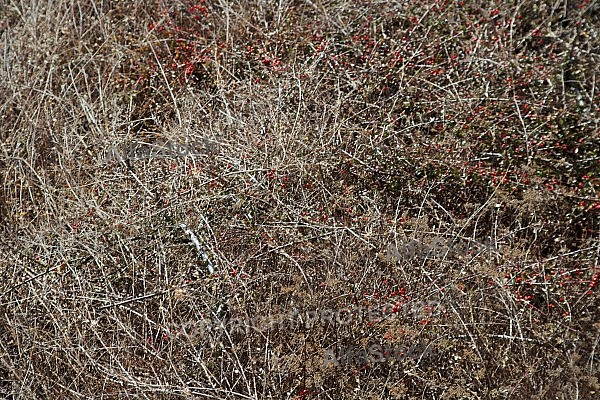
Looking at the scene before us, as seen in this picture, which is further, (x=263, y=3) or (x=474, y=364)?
(x=263, y=3)

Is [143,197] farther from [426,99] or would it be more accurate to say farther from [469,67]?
[469,67]

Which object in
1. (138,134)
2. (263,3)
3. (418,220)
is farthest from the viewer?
(263,3)

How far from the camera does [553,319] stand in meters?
2.85

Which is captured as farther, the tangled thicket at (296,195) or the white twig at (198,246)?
the white twig at (198,246)

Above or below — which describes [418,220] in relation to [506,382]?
above

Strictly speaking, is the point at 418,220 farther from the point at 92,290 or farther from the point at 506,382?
the point at 92,290

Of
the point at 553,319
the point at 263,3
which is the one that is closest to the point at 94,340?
the point at 553,319

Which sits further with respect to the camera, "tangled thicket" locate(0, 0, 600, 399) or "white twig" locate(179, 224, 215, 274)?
"white twig" locate(179, 224, 215, 274)

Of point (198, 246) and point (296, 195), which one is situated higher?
point (296, 195)

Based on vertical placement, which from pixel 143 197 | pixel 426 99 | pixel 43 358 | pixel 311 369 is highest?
pixel 426 99

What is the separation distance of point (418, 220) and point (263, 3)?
1.91 meters

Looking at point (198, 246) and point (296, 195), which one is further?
point (296, 195)

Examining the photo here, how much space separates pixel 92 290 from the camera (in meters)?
2.97

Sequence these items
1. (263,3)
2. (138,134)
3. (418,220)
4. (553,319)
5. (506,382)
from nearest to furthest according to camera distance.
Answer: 1. (506,382)
2. (553,319)
3. (418,220)
4. (138,134)
5. (263,3)
